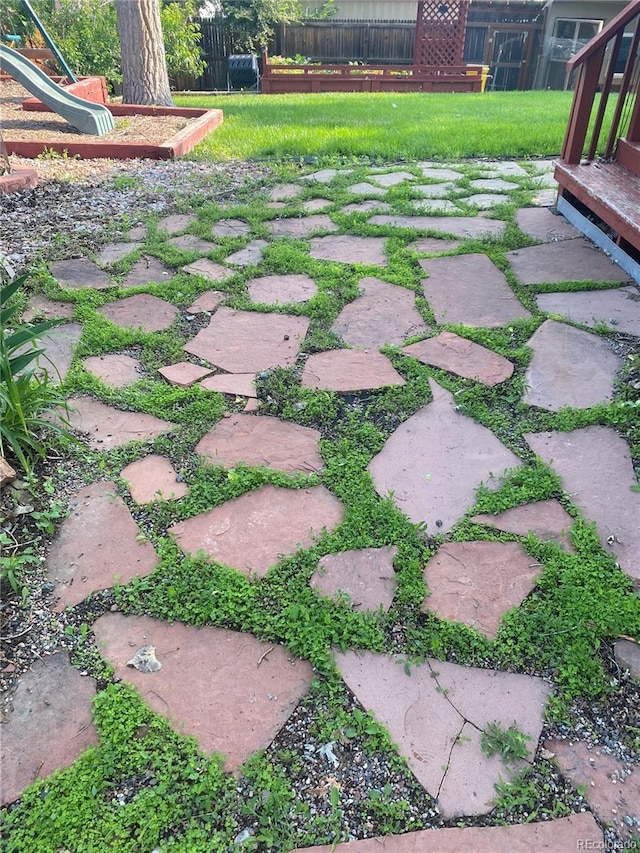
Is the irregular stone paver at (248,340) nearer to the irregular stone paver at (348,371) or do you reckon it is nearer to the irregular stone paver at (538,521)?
the irregular stone paver at (348,371)

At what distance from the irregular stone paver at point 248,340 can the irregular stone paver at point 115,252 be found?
35.4 inches

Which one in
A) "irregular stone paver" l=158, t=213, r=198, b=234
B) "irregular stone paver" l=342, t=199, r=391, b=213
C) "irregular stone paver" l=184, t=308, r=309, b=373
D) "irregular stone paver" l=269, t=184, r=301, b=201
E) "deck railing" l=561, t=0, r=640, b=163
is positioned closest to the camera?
"irregular stone paver" l=184, t=308, r=309, b=373

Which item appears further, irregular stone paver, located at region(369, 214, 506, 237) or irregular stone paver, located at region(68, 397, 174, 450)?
irregular stone paver, located at region(369, 214, 506, 237)

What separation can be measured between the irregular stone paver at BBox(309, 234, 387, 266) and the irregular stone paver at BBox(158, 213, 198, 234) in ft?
2.86

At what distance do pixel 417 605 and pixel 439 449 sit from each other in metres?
0.65

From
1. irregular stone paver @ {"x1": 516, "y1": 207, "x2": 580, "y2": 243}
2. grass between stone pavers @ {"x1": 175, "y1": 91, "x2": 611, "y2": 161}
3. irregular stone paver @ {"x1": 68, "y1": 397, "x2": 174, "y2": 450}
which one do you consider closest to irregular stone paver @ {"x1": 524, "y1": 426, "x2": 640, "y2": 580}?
irregular stone paver @ {"x1": 68, "y1": 397, "x2": 174, "y2": 450}

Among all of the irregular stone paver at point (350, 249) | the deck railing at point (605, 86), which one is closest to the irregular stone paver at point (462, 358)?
the irregular stone paver at point (350, 249)

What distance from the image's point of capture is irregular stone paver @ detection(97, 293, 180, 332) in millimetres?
2729

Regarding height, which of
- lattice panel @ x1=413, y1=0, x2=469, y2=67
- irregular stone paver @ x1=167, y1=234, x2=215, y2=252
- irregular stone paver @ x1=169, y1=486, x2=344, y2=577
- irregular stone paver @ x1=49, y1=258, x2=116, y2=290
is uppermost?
lattice panel @ x1=413, y1=0, x2=469, y2=67

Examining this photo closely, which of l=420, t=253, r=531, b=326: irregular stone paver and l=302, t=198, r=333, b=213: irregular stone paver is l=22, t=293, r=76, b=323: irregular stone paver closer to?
l=420, t=253, r=531, b=326: irregular stone paver

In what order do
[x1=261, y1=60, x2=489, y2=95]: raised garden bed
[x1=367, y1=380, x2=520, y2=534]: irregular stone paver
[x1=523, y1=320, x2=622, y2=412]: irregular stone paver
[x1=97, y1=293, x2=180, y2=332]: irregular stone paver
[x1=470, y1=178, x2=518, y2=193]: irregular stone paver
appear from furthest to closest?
[x1=261, y1=60, x2=489, y2=95]: raised garden bed < [x1=470, y1=178, x2=518, y2=193]: irregular stone paver < [x1=97, y1=293, x2=180, y2=332]: irregular stone paver < [x1=523, y1=320, x2=622, y2=412]: irregular stone paver < [x1=367, y1=380, x2=520, y2=534]: irregular stone paver

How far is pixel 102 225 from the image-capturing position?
12.6ft

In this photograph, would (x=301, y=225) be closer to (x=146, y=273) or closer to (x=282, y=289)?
(x=282, y=289)

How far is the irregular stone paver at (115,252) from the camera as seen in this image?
3336 millimetres
